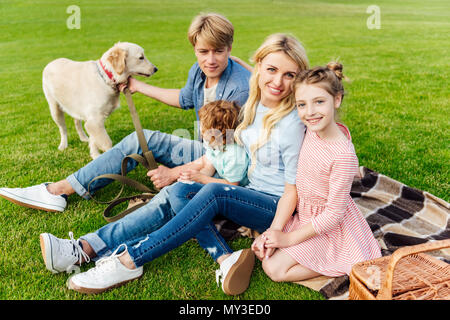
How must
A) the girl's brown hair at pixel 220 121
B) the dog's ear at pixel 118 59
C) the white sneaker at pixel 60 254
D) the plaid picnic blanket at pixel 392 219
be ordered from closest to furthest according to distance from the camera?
1. the white sneaker at pixel 60 254
2. the plaid picnic blanket at pixel 392 219
3. the girl's brown hair at pixel 220 121
4. the dog's ear at pixel 118 59

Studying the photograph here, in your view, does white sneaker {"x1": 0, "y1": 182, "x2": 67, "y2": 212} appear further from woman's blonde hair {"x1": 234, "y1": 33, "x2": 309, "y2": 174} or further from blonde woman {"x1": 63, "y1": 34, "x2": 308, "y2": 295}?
woman's blonde hair {"x1": 234, "y1": 33, "x2": 309, "y2": 174}

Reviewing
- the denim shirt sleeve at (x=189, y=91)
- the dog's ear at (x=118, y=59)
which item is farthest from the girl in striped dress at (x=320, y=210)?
the dog's ear at (x=118, y=59)

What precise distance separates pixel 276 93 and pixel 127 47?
2263 mm

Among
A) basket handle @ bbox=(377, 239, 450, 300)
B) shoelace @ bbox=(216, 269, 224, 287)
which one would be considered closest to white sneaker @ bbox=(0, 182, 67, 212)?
shoelace @ bbox=(216, 269, 224, 287)

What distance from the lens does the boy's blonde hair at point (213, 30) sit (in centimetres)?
317

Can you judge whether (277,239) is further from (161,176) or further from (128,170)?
(128,170)

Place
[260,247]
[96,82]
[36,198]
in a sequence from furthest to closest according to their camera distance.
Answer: [96,82], [36,198], [260,247]

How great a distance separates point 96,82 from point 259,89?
233cm

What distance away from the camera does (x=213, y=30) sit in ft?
10.4

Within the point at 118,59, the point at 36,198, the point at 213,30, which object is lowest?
the point at 36,198

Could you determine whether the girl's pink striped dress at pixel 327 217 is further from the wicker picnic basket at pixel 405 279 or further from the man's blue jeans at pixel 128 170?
the man's blue jeans at pixel 128 170

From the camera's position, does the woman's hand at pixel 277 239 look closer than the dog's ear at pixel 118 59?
Yes

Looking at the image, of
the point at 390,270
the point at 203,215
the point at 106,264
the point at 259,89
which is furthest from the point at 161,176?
the point at 390,270

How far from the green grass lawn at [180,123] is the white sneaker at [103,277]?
0.22 ft
